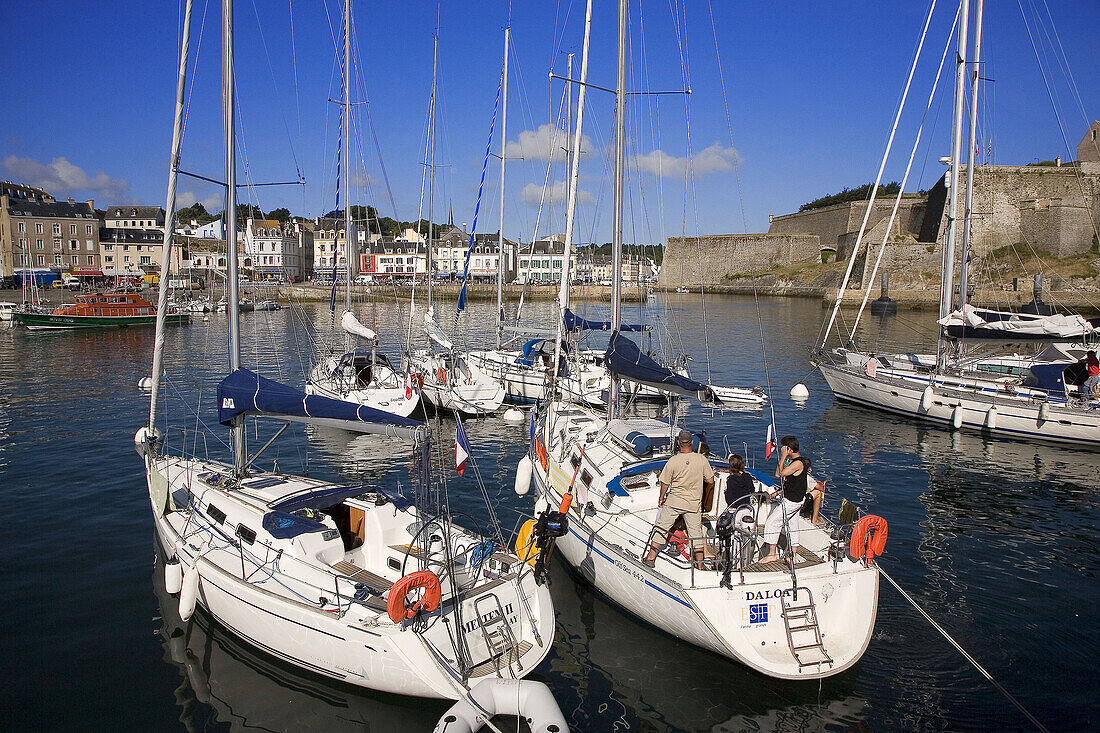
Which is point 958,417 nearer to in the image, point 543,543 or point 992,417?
point 992,417

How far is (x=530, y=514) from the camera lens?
1371 cm

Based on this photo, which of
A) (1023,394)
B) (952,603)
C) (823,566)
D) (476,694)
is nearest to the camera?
(476,694)

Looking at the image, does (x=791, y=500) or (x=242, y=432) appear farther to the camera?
(x=242, y=432)

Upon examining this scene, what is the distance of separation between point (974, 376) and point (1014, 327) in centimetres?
195

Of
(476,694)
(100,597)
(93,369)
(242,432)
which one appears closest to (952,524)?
(476,694)

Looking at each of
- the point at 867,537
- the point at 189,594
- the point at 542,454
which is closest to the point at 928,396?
the point at 542,454

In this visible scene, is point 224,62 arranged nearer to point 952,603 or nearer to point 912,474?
point 952,603

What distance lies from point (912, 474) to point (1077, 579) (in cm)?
587

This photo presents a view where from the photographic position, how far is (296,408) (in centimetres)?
967

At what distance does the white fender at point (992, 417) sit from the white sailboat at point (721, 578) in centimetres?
1340

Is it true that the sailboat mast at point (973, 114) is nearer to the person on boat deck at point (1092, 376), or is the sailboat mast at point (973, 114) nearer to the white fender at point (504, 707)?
the person on boat deck at point (1092, 376)

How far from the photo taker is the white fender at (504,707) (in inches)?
253

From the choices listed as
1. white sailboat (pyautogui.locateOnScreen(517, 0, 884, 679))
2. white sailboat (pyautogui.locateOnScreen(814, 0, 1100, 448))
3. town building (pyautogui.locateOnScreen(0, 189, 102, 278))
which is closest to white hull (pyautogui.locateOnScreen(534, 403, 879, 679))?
white sailboat (pyautogui.locateOnScreen(517, 0, 884, 679))

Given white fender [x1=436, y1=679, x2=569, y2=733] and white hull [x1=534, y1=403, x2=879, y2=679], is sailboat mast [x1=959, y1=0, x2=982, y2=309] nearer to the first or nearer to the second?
white hull [x1=534, y1=403, x2=879, y2=679]
